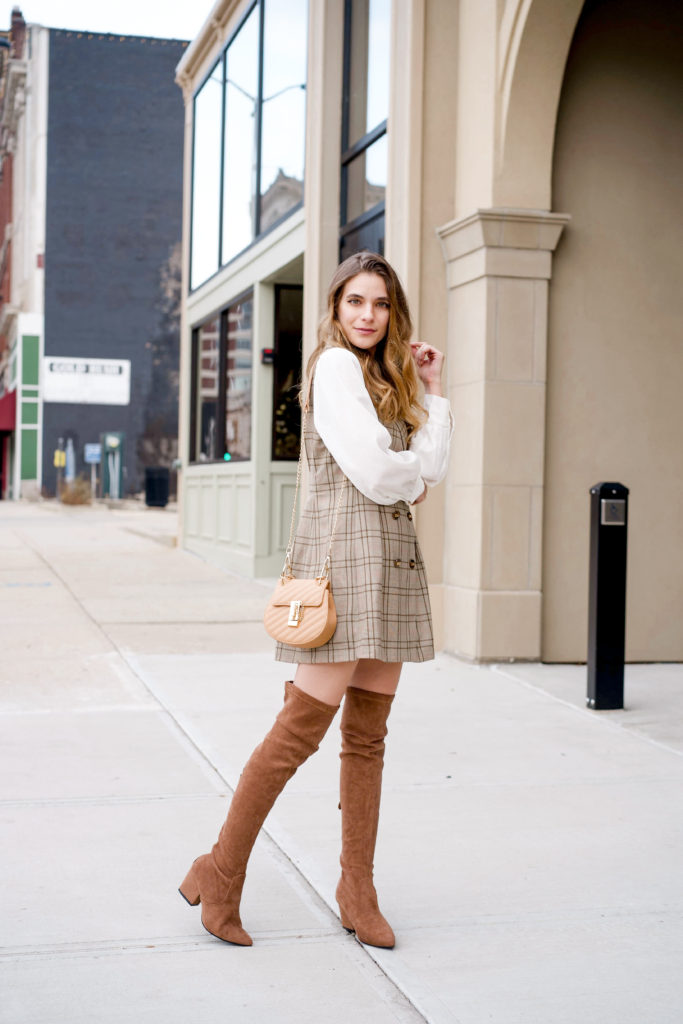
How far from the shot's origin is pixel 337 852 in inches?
150

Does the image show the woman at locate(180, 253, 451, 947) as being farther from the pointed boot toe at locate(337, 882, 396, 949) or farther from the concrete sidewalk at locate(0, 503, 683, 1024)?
the concrete sidewalk at locate(0, 503, 683, 1024)

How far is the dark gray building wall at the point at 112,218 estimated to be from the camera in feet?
135

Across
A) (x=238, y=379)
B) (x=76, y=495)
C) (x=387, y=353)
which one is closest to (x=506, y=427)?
(x=387, y=353)

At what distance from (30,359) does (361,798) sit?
4002cm

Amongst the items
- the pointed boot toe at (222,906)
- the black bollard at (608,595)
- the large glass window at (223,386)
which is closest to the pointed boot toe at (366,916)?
the pointed boot toe at (222,906)

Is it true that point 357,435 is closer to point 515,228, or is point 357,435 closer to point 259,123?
point 515,228

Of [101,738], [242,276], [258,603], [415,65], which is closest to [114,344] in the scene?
[242,276]

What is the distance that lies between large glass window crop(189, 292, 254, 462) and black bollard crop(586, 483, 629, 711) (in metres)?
8.07

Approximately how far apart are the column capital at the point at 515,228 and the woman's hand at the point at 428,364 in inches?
173

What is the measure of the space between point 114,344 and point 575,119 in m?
35.6

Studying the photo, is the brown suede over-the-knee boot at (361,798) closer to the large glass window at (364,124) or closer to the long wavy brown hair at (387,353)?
the long wavy brown hair at (387,353)

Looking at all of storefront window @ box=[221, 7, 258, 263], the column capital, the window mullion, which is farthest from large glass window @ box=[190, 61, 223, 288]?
the column capital

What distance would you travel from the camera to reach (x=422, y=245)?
7879 mm

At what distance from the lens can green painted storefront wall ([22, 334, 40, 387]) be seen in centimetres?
4091
